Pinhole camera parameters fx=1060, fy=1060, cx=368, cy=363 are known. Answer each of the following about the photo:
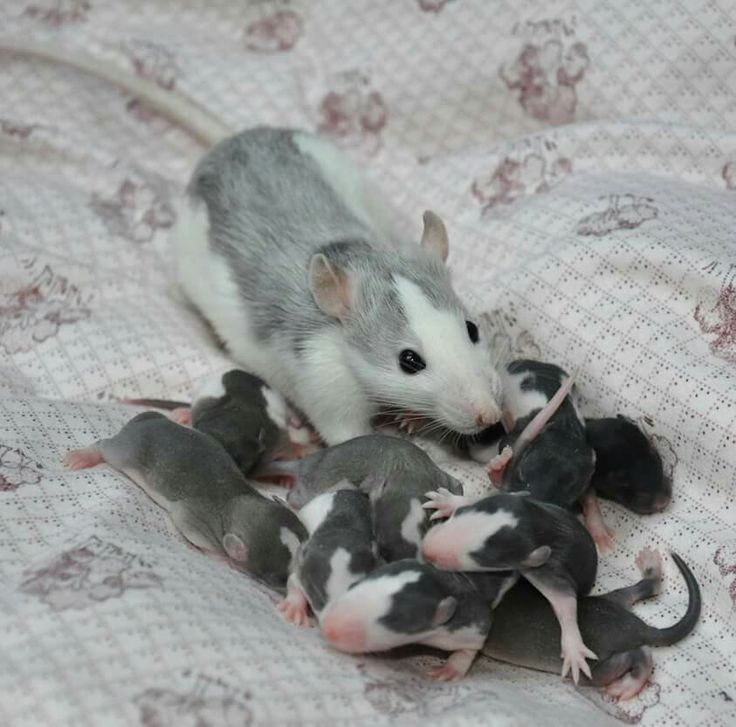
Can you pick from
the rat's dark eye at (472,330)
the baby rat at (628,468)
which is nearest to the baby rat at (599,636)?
the baby rat at (628,468)

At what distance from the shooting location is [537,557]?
2.19 m

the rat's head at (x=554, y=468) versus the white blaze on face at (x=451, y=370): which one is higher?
the white blaze on face at (x=451, y=370)

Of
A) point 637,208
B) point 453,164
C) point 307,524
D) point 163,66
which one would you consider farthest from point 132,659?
point 163,66

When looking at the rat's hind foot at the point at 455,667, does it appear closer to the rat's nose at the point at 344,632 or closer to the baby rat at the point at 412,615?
the baby rat at the point at 412,615

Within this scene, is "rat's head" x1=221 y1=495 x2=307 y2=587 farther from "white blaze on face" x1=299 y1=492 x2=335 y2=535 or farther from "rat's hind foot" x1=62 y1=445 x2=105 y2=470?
"rat's hind foot" x1=62 y1=445 x2=105 y2=470

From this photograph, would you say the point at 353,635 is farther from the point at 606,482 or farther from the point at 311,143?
the point at 311,143

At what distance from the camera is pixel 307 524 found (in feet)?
7.91

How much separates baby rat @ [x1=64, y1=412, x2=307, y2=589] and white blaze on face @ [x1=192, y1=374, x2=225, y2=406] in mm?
238

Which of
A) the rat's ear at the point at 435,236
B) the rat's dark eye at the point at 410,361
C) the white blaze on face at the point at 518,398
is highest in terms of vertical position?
the rat's ear at the point at 435,236

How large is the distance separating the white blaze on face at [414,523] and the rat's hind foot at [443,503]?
17 mm

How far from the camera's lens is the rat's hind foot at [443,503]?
7.70 feet

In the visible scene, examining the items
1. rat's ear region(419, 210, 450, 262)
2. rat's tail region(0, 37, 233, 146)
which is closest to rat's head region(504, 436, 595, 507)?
rat's ear region(419, 210, 450, 262)

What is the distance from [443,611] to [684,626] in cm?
59

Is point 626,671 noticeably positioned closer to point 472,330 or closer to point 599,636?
point 599,636
